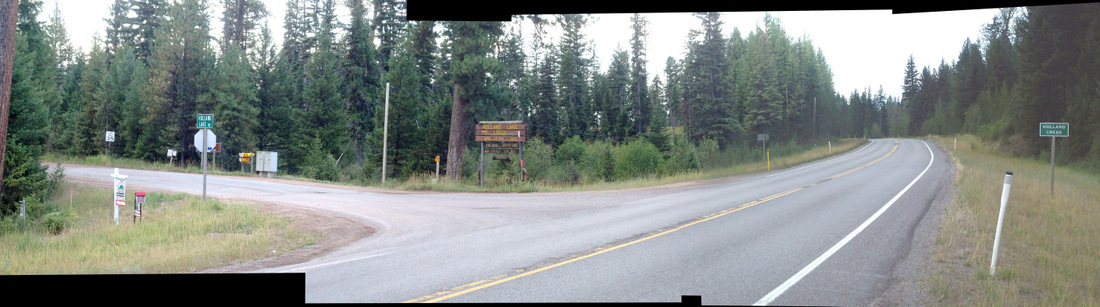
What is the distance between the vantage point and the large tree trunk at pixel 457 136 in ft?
78.9

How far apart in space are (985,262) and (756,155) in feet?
18.4

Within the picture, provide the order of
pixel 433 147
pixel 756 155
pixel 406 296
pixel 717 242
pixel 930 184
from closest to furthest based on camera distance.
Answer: pixel 406 296 → pixel 717 242 → pixel 756 155 → pixel 930 184 → pixel 433 147

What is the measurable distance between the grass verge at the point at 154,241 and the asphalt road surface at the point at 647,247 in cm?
147

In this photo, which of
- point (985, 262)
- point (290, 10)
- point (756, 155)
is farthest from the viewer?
point (290, 10)

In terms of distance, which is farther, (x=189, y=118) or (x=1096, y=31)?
(x=189, y=118)

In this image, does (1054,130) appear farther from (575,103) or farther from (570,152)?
(575,103)

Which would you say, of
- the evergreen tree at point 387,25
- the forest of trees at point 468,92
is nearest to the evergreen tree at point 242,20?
the forest of trees at point 468,92

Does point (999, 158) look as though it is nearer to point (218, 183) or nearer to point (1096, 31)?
point (1096, 31)

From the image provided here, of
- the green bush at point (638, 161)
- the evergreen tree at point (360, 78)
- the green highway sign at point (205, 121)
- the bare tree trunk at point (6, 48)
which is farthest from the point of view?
the evergreen tree at point (360, 78)

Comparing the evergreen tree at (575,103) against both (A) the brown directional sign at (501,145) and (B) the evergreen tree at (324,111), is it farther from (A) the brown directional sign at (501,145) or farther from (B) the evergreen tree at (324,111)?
(A) the brown directional sign at (501,145)

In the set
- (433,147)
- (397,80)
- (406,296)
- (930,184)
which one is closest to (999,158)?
(930,184)

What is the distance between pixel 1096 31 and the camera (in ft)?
33.6

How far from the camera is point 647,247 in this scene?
24.8 ft

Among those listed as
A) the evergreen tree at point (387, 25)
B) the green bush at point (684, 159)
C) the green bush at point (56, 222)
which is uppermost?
the evergreen tree at point (387, 25)
